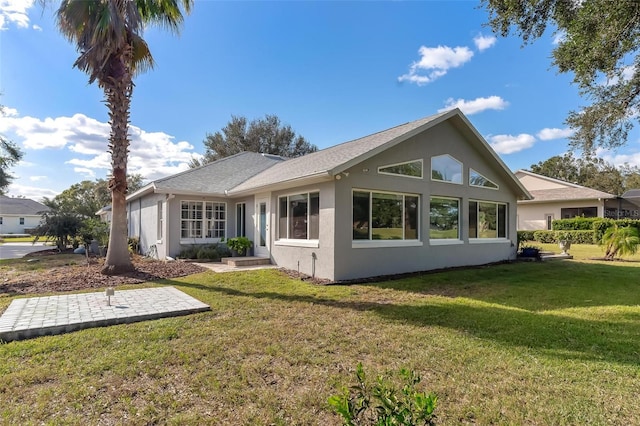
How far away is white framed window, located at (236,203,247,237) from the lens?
586 inches

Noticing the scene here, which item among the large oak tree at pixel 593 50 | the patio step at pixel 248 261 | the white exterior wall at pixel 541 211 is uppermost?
the large oak tree at pixel 593 50

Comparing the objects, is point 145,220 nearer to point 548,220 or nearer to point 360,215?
point 360,215

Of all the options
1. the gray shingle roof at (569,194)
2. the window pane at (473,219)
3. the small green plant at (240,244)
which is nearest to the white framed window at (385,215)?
the window pane at (473,219)

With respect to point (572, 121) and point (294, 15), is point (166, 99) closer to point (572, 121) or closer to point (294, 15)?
point (294, 15)

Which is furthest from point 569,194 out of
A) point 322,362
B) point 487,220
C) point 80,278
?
point 80,278

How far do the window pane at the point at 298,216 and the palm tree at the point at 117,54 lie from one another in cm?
552

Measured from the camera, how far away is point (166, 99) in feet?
62.1

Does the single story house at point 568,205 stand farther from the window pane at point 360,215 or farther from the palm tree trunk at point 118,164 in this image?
the palm tree trunk at point 118,164

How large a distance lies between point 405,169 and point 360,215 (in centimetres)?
242

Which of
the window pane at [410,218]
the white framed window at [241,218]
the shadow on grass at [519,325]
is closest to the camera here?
the shadow on grass at [519,325]

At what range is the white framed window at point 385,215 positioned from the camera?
10.1 meters

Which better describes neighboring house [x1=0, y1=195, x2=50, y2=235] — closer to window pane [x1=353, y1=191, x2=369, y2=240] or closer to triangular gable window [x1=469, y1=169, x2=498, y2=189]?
window pane [x1=353, y1=191, x2=369, y2=240]

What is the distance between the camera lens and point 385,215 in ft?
35.2

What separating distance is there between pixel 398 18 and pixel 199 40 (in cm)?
833
